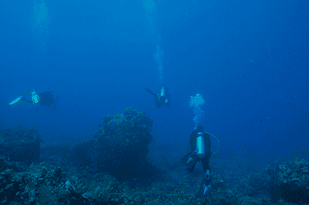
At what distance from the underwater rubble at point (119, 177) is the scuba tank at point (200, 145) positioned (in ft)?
4.59

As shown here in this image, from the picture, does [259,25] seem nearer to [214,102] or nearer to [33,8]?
[214,102]

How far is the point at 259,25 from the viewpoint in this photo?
97500 millimetres

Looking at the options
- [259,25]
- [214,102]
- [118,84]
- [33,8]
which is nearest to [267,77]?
[214,102]

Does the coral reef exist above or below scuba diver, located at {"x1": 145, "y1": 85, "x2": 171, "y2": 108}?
below

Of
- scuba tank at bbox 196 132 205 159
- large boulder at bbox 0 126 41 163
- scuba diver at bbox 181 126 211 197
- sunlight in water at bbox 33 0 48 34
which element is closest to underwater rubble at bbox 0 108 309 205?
large boulder at bbox 0 126 41 163

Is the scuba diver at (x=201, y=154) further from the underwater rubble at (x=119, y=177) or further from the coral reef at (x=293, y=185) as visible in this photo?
the coral reef at (x=293, y=185)

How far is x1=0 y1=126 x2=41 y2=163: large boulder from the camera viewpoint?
9.09m

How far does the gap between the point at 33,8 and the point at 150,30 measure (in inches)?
3728

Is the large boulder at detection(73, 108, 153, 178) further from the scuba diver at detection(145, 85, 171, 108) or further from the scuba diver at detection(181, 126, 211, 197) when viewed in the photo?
the scuba diver at detection(181, 126, 211, 197)

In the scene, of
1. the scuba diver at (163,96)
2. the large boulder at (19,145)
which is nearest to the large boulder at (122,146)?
the scuba diver at (163,96)

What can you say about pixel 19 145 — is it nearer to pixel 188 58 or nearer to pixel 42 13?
pixel 188 58

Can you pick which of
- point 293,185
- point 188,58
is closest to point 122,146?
point 293,185

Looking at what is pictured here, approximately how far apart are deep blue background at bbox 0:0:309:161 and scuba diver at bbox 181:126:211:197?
188 ft

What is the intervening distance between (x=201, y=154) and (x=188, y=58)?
15169 cm
